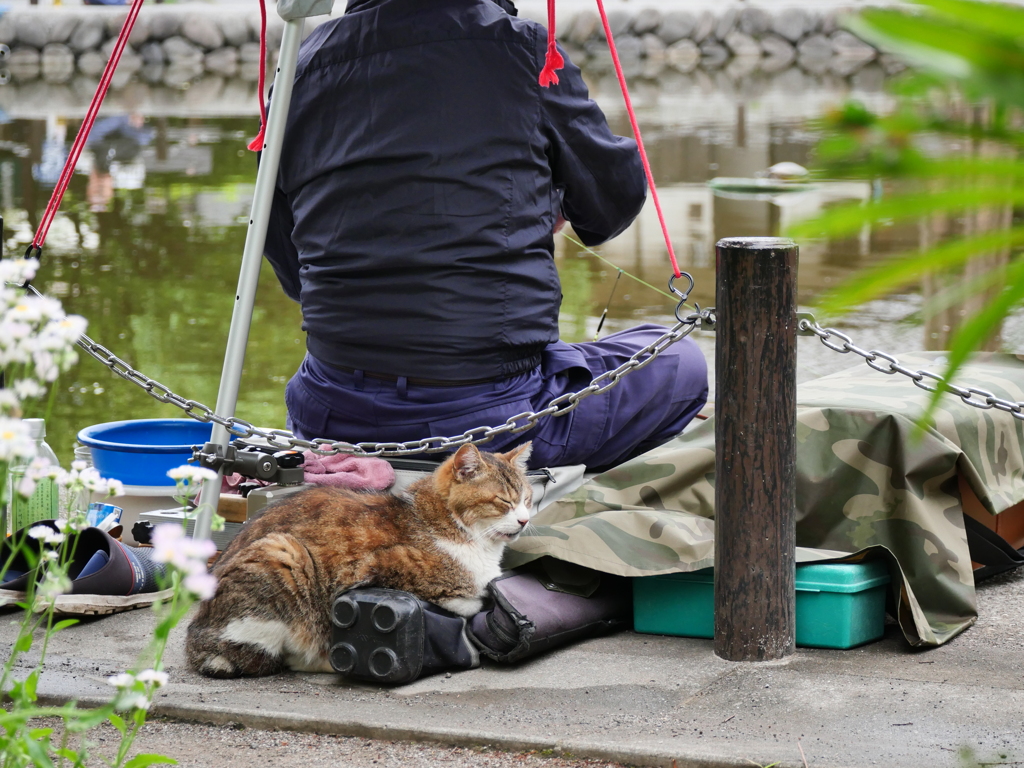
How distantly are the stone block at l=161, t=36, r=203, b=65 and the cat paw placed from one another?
2126 cm

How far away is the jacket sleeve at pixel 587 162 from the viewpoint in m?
3.07

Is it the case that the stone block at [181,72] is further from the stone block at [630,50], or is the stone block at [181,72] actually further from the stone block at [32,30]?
the stone block at [630,50]

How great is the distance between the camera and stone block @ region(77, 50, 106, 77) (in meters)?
21.1

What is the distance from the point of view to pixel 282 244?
11.6ft

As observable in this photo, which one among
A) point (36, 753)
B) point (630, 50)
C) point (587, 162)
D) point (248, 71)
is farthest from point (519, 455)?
point (630, 50)

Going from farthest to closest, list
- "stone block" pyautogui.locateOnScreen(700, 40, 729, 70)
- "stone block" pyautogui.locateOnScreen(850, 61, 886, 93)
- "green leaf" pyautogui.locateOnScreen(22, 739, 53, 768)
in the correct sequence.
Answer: "stone block" pyautogui.locateOnScreen(700, 40, 729, 70) → "stone block" pyautogui.locateOnScreen(850, 61, 886, 93) → "green leaf" pyautogui.locateOnScreen(22, 739, 53, 768)

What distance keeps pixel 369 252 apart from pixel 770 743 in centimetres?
152

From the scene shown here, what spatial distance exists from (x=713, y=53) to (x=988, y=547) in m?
20.8

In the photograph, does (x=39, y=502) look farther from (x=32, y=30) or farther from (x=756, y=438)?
(x=32, y=30)

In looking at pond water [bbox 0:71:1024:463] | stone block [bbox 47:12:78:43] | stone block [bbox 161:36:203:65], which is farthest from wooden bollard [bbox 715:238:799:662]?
stone block [bbox 47:12:78:43]

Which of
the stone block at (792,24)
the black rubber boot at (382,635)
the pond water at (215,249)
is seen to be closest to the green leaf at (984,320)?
the pond water at (215,249)

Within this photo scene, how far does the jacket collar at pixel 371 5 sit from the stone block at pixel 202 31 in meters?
20.3

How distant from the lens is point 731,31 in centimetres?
2262

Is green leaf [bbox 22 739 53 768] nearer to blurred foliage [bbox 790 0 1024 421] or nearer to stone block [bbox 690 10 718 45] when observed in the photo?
blurred foliage [bbox 790 0 1024 421]
